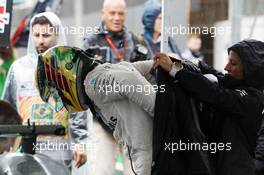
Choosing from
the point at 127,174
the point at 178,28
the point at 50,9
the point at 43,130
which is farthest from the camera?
the point at 50,9

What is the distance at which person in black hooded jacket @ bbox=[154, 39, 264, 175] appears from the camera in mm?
3475

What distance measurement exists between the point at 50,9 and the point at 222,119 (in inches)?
82.1

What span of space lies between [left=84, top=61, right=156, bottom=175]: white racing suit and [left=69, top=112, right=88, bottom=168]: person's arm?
57.3 inches

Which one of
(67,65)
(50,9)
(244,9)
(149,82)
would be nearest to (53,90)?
(67,65)

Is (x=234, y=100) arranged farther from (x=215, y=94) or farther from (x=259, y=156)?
(x=259, y=156)

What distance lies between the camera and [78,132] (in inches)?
198

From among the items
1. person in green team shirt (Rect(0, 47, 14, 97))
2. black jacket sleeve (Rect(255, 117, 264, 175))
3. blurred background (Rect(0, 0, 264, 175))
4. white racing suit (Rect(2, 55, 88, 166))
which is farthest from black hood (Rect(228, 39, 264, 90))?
person in green team shirt (Rect(0, 47, 14, 97))

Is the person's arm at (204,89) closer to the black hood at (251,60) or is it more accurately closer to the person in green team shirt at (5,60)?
the black hood at (251,60)

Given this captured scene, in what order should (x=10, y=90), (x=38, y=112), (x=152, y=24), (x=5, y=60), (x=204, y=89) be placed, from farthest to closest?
(x=5, y=60) < (x=152, y=24) < (x=10, y=90) < (x=38, y=112) < (x=204, y=89)

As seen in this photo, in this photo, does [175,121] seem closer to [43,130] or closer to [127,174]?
[43,130]

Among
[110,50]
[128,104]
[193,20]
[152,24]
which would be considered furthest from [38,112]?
[128,104]

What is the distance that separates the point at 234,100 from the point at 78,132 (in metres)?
1.74

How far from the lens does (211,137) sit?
12.0 feet

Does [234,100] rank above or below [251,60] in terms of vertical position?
below
